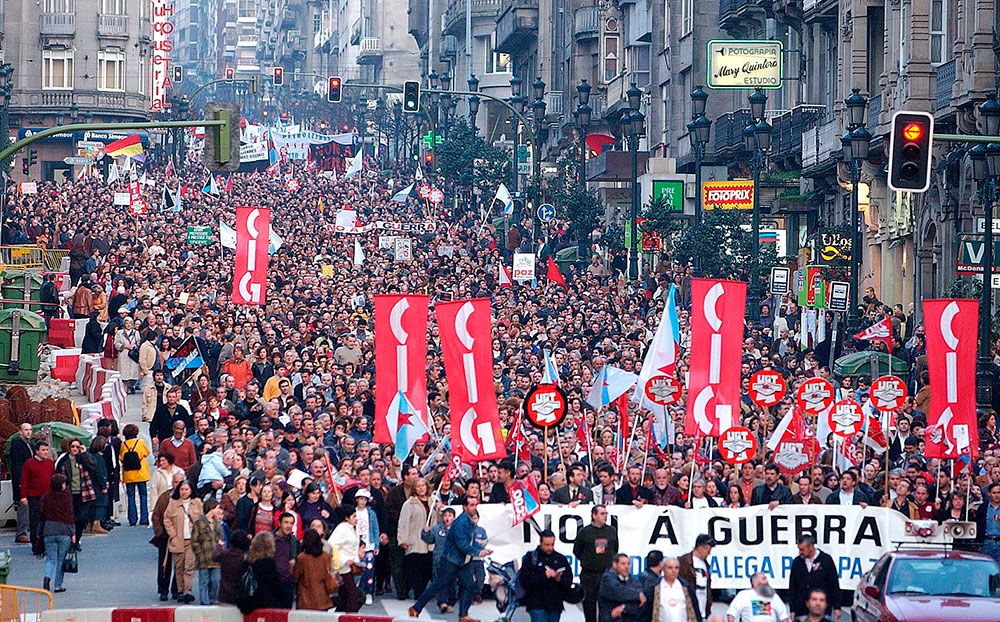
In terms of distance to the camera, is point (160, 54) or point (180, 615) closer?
point (180, 615)

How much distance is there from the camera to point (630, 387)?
24.9m

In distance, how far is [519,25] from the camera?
9762cm

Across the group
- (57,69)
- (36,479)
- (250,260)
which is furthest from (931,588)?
(57,69)

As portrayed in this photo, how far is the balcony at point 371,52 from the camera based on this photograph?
556ft

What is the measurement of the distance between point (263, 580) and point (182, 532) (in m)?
3.01

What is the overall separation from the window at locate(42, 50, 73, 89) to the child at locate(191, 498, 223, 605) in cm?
9186

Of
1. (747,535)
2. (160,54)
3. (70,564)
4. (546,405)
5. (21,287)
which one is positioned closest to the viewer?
(747,535)

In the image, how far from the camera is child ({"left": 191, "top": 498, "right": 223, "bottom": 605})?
58.7 feet

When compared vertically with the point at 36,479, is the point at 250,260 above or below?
above

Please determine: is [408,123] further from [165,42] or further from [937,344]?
[937,344]

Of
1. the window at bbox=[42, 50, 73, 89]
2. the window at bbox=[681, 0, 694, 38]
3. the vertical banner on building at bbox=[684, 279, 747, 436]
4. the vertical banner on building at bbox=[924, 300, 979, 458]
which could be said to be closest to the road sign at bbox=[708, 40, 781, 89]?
the window at bbox=[681, 0, 694, 38]

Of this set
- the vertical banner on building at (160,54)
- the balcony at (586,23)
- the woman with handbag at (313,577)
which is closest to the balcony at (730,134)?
the balcony at (586,23)

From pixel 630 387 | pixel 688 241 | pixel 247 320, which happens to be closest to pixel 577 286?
pixel 688 241

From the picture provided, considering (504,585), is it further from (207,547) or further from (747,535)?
(207,547)
